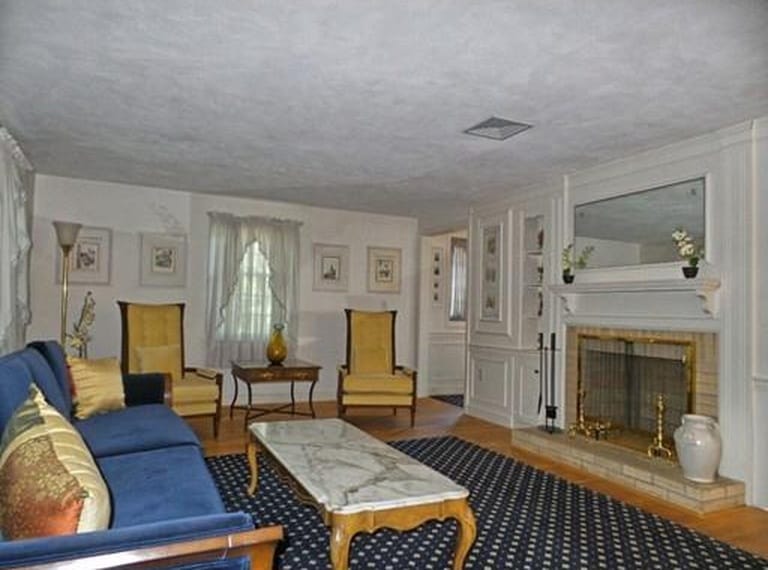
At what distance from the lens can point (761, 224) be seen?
3213 millimetres

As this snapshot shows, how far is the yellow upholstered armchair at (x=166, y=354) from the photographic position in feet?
14.6

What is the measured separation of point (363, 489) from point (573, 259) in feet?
10.5

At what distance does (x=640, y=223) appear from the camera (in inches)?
157

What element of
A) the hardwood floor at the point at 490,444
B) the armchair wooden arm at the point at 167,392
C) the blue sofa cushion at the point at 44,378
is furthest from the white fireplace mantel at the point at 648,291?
the blue sofa cushion at the point at 44,378

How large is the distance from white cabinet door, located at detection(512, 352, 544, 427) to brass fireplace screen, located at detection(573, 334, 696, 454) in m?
0.53

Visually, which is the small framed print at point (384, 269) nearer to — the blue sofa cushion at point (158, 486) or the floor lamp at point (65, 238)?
the floor lamp at point (65, 238)

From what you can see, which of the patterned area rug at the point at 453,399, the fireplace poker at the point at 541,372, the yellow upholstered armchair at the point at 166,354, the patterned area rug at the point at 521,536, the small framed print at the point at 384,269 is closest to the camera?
the patterned area rug at the point at 521,536

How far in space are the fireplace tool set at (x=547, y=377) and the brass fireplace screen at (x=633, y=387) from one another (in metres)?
0.28

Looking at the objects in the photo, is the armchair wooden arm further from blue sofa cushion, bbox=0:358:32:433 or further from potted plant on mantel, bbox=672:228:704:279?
potted plant on mantel, bbox=672:228:704:279

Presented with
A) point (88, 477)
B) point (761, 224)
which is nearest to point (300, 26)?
point (88, 477)

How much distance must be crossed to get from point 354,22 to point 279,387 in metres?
4.68

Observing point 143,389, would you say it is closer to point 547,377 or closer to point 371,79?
point 371,79

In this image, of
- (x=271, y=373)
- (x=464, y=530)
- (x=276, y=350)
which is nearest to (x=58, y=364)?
(x=271, y=373)

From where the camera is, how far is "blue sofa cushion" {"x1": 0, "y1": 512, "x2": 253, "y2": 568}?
1070 mm
